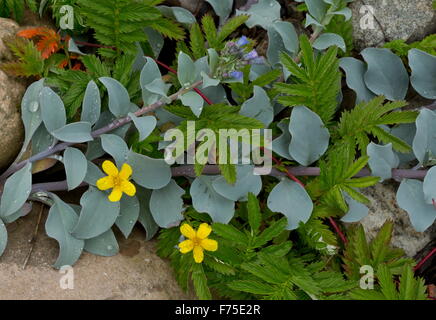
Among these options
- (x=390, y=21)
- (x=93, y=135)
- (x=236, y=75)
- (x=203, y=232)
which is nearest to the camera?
(x=203, y=232)

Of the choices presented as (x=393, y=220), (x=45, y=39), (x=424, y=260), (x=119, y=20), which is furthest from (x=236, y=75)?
(x=424, y=260)

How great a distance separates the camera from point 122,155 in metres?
2.44

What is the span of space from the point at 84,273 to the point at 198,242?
501 millimetres

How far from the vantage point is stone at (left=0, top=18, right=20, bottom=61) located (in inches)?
102

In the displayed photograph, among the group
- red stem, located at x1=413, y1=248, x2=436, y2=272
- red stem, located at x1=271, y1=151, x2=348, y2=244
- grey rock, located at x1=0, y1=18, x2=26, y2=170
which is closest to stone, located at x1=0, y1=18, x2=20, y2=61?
grey rock, located at x1=0, y1=18, x2=26, y2=170

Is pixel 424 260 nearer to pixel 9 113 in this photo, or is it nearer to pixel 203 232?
pixel 203 232

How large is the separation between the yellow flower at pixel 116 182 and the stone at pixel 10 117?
504 millimetres

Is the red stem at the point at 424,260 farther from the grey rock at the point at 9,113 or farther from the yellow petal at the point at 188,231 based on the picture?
the grey rock at the point at 9,113

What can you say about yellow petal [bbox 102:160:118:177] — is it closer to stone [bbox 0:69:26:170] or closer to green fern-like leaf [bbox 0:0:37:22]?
stone [bbox 0:69:26:170]

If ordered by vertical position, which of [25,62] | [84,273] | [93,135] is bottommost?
[84,273]

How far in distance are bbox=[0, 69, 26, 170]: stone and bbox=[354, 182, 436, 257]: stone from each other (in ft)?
5.18

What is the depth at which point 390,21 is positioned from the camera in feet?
9.41

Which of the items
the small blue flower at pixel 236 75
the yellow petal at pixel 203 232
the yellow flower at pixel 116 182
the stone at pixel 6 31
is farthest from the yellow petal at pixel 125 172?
the stone at pixel 6 31

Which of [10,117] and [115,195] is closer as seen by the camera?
[115,195]
